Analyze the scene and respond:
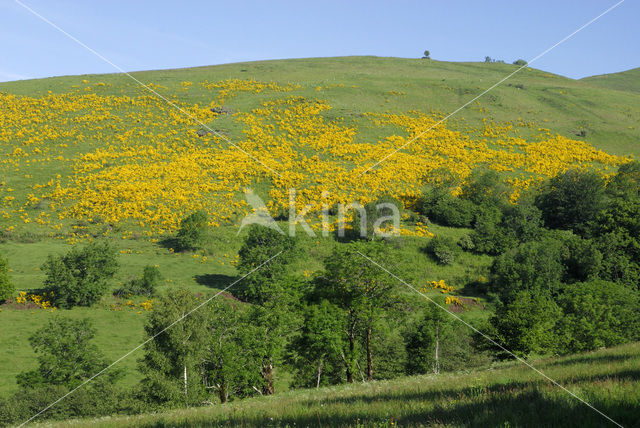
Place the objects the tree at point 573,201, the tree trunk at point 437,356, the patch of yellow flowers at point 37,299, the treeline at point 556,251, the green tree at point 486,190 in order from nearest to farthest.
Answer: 1. the tree trunk at point 437,356
2. the treeline at point 556,251
3. the patch of yellow flowers at point 37,299
4. the tree at point 573,201
5. the green tree at point 486,190

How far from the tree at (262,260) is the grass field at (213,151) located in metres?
4.54

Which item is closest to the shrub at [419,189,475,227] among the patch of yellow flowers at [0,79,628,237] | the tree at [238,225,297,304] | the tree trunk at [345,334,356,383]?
the patch of yellow flowers at [0,79,628,237]

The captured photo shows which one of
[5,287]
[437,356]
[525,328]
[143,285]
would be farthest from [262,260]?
[525,328]

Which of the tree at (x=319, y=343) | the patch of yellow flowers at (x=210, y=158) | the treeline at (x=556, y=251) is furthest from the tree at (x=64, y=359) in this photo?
the treeline at (x=556, y=251)

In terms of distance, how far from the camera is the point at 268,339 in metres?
33.7

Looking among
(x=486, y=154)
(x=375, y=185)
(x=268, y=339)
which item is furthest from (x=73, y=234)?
(x=486, y=154)

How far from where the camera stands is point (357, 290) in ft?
114

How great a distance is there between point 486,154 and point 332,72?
83.5m

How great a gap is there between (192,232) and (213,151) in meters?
32.0

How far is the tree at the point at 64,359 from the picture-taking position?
31859 millimetres

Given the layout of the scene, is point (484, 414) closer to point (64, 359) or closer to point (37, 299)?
point (64, 359)

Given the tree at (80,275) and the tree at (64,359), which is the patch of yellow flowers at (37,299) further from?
the tree at (64,359)

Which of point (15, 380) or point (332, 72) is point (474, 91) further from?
point (15, 380)

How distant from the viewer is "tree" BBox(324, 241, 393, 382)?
34.0 m
